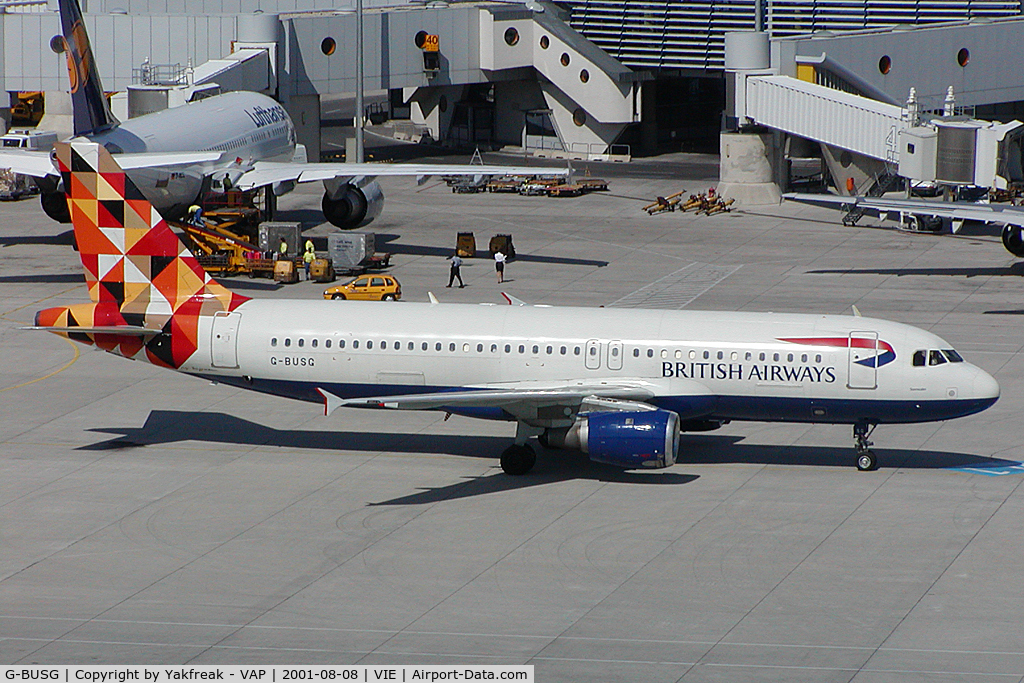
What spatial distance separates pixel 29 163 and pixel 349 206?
15064mm

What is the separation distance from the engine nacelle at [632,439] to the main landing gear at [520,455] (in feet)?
6.31

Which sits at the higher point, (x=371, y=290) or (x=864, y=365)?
(x=864, y=365)

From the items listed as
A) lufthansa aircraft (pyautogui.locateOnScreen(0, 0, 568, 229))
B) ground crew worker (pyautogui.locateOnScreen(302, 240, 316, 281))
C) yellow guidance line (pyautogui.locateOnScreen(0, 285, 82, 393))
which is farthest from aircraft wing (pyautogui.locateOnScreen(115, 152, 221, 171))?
ground crew worker (pyautogui.locateOnScreen(302, 240, 316, 281))

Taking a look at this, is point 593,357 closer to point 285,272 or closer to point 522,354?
point 522,354

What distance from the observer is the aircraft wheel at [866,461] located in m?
36.5

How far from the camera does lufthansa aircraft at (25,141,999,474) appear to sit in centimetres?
3547

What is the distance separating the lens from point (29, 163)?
65.5 m

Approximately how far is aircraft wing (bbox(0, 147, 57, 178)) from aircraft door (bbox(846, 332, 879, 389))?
4189cm

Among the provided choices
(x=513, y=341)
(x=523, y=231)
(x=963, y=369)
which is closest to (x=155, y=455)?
(x=513, y=341)

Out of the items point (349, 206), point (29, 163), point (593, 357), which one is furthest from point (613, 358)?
point (29, 163)

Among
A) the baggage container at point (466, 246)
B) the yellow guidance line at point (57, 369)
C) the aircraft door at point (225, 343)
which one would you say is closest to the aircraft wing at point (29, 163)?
the yellow guidance line at point (57, 369)

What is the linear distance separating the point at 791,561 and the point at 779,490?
497 centimetres

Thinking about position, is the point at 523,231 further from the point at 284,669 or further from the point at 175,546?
the point at 284,669

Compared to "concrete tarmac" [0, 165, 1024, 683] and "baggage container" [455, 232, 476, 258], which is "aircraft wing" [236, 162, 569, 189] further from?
"concrete tarmac" [0, 165, 1024, 683]
